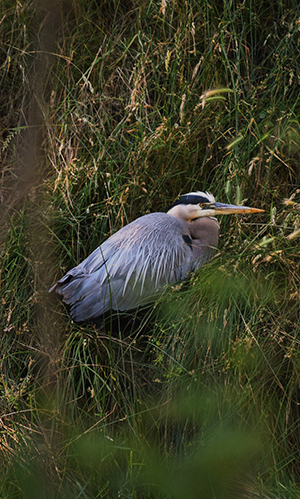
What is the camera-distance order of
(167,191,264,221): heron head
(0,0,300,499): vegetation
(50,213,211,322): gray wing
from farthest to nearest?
1. (167,191,264,221): heron head
2. (50,213,211,322): gray wing
3. (0,0,300,499): vegetation

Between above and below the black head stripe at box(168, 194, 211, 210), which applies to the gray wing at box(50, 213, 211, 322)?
below

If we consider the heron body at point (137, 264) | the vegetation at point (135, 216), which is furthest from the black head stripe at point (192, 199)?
the vegetation at point (135, 216)

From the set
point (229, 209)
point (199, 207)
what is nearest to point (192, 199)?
point (199, 207)

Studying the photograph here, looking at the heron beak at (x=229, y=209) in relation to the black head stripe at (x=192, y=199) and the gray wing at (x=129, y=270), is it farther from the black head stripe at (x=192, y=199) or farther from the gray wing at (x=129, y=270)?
the gray wing at (x=129, y=270)

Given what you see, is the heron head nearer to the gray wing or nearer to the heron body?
the heron body

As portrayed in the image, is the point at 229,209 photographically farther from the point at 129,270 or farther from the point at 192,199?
the point at 129,270

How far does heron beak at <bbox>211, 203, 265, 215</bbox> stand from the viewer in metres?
2.78

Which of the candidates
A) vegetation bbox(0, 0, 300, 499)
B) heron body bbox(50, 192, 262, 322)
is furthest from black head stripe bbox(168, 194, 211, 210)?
vegetation bbox(0, 0, 300, 499)

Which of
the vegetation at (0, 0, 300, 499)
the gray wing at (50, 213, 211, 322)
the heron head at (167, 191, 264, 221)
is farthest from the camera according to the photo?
the heron head at (167, 191, 264, 221)

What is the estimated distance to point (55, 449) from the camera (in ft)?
7.63

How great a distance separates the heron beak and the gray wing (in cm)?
21

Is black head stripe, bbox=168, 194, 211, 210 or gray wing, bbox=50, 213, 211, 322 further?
black head stripe, bbox=168, 194, 211, 210

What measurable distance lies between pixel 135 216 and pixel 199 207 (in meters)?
0.36

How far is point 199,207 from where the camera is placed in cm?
290
